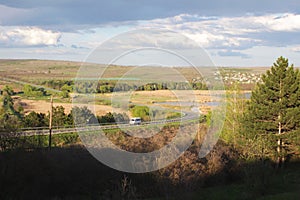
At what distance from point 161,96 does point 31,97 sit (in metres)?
30.1

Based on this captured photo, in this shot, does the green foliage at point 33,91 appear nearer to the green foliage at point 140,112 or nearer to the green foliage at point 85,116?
the green foliage at point 140,112

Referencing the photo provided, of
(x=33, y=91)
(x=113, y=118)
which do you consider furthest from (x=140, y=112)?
(x=33, y=91)

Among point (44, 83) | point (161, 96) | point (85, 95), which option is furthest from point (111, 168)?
point (44, 83)

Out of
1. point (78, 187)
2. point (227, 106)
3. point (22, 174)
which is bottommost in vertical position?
point (78, 187)

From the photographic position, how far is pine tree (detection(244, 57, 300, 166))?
29625 millimetres

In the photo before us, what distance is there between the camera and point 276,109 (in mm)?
29562

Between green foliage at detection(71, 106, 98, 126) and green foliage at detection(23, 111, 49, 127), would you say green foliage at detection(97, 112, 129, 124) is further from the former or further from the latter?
green foliage at detection(23, 111, 49, 127)

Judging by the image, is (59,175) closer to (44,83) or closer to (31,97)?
(31,97)

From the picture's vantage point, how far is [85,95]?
34.5 m

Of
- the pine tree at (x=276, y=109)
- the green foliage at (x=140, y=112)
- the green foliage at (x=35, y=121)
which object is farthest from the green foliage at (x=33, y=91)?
the pine tree at (x=276, y=109)

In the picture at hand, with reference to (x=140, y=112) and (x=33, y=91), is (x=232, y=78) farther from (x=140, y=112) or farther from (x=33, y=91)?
(x=33, y=91)

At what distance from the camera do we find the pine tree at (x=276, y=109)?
97.2ft

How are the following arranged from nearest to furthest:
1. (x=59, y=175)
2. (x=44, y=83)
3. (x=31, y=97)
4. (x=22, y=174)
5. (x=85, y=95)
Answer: (x=22, y=174)
(x=59, y=175)
(x=85, y=95)
(x=31, y=97)
(x=44, y=83)

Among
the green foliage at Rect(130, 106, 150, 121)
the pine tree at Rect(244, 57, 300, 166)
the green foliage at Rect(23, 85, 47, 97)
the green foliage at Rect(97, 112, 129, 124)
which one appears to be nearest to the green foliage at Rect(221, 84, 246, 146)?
the pine tree at Rect(244, 57, 300, 166)
